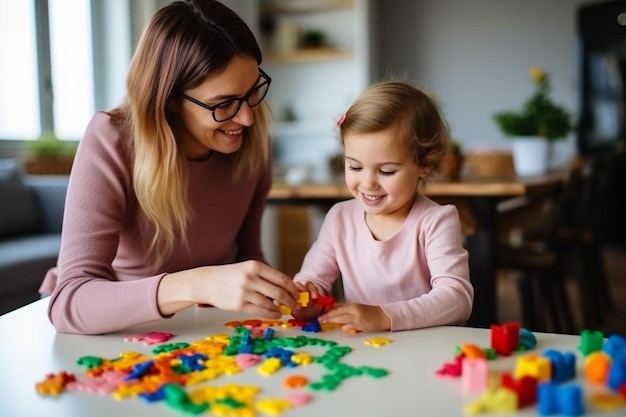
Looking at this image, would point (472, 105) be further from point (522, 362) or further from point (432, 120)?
point (522, 362)

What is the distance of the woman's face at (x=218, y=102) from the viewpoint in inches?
49.9

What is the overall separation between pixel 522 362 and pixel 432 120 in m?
0.67

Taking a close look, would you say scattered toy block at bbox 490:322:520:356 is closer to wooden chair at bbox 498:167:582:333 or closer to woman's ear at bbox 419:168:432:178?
woman's ear at bbox 419:168:432:178

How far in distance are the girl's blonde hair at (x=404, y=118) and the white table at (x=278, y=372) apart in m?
0.43

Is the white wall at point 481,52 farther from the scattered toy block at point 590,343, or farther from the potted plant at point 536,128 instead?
the scattered toy block at point 590,343

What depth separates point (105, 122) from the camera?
1.29 meters

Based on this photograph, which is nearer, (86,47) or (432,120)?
(432,120)

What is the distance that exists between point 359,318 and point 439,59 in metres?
5.49

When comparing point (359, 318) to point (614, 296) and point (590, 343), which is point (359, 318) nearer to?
point (590, 343)

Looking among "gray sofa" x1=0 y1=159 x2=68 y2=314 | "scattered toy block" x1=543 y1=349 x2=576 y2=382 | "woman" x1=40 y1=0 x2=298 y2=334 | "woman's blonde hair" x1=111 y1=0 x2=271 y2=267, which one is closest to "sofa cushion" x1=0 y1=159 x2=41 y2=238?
"gray sofa" x1=0 y1=159 x2=68 y2=314

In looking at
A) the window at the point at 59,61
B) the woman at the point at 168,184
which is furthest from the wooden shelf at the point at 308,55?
the woman at the point at 168,184

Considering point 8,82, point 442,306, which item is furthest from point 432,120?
point 8,82

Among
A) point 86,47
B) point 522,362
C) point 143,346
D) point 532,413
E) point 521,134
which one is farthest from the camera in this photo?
point 86,47

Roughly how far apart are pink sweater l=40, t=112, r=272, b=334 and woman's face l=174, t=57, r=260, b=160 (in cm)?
11
